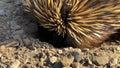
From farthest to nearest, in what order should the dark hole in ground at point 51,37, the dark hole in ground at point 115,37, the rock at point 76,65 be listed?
the dark hole in ground at point 115,37 → the dark hole in ground at point 51,37 → the rock at point 76,65

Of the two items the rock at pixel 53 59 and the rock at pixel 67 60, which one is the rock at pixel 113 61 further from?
the rock at pixel 53 59

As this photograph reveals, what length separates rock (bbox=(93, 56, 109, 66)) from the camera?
3500 millimetres

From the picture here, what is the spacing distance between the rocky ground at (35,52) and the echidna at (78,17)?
0.17 m

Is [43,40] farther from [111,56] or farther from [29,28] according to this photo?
[111,56]

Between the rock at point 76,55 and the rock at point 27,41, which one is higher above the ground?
the rock at point 27,41

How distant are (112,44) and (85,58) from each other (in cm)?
56

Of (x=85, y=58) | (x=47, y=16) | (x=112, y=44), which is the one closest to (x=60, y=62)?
(x=85, y=58)

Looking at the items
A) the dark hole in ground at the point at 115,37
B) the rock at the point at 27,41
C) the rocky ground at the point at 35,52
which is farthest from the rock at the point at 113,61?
the rock at the point at 27,41

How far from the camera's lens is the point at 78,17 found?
3.56 meters

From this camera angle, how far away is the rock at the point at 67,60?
3.48 meters

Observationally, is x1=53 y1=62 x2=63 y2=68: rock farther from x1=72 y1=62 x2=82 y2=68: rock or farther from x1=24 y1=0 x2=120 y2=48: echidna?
x1=24 y1=0 x2=120 y2=48: echidna

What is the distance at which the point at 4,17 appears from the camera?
4.20 metres

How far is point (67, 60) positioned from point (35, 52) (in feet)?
1.23

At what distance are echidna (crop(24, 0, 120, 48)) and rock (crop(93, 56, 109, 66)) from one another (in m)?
0.28
